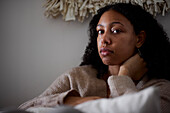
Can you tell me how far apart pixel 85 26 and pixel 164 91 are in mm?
809

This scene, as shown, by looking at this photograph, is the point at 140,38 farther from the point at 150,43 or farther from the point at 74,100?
the point at 74,100

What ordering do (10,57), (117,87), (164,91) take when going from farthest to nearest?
(10,57) < (164,91) < (117,87)

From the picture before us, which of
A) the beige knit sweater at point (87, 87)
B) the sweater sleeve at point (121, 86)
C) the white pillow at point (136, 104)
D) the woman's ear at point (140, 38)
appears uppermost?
the woman's ear at point (140, 38)

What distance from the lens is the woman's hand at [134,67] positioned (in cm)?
102

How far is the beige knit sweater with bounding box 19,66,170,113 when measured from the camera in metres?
0.84

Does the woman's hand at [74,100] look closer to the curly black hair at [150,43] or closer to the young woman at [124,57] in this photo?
the young woman at [124,57]

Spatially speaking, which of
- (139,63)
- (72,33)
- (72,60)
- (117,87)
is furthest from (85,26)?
(117,87)

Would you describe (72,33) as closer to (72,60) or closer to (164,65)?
(72,60)

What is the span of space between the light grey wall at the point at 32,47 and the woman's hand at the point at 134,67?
49 cm

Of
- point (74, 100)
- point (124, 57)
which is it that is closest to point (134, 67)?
point (124, 57)

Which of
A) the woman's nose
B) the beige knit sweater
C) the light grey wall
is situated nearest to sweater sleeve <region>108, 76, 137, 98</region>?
the beige knit sweater

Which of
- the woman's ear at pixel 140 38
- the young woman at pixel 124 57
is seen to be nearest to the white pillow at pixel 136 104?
the young woman at pixel 124 57

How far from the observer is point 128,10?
1144 millimetres

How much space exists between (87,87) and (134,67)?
0.30 metres
